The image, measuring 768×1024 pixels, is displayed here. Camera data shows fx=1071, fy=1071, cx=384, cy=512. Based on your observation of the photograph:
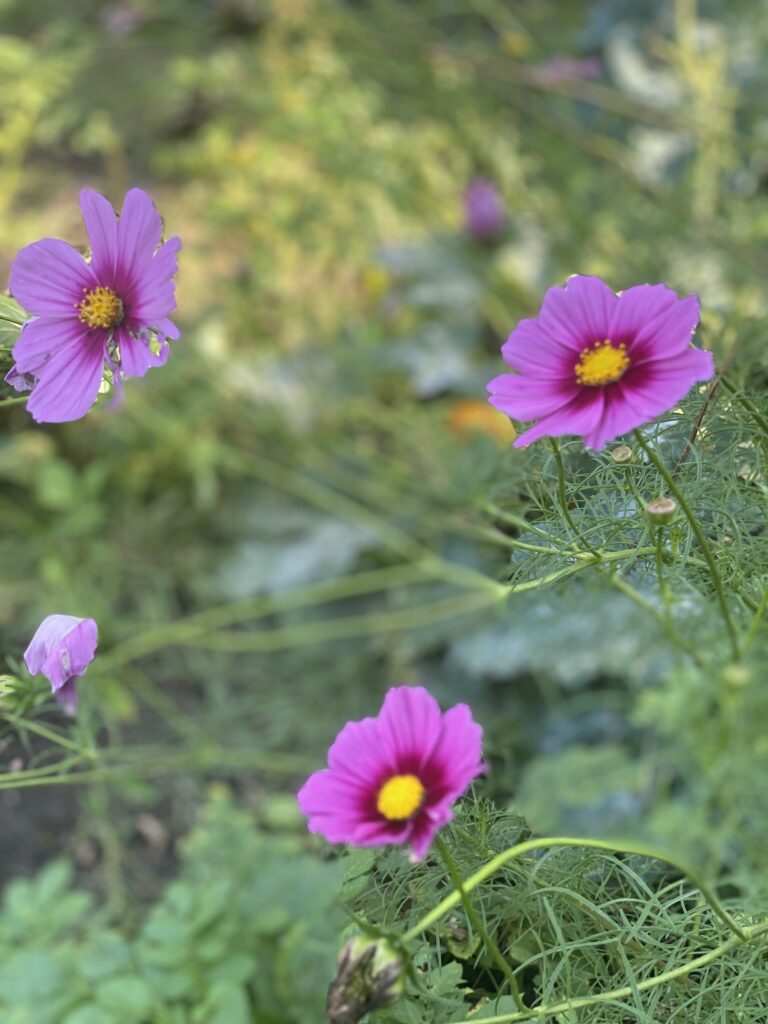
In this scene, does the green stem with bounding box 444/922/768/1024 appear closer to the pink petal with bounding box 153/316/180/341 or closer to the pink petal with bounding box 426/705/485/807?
the pink petal with bounding box 426/705/485/807

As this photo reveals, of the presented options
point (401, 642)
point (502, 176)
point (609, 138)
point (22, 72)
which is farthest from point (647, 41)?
point (401, 642)

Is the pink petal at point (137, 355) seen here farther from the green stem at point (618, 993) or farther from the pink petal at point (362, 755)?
the green stem at point (618, 993)

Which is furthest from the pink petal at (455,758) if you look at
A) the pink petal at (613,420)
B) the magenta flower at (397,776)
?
the pink petal at (613,420)

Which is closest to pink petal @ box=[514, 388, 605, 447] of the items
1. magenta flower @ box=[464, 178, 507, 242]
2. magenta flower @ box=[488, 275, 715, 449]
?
magenta flower @ box=[488, 275, 715, 449]

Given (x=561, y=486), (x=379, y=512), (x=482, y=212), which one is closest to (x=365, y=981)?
(x=561, y=486)

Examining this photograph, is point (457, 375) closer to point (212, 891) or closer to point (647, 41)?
point (647, 41)

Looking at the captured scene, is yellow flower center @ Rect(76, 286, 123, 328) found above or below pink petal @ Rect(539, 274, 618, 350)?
above
